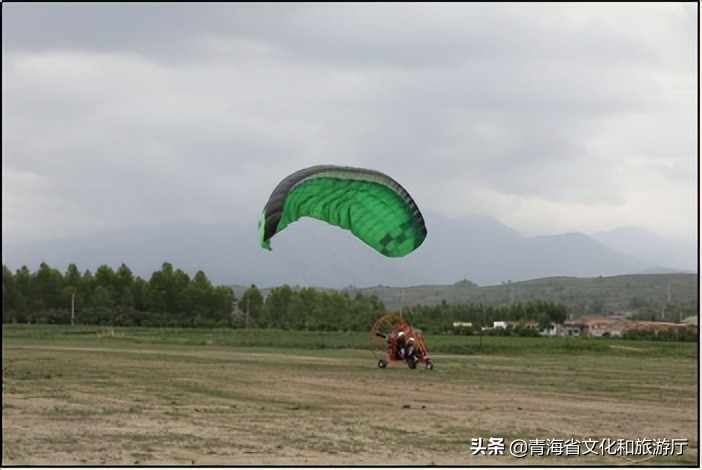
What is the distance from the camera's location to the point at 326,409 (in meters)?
17.6

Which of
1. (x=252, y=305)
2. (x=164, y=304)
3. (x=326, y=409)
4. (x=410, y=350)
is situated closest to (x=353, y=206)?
(x=326, y=409)

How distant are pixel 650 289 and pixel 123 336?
6841 cm

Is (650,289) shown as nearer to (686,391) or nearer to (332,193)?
(686,391)

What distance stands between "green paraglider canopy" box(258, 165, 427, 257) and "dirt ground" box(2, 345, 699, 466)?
291 centimetres

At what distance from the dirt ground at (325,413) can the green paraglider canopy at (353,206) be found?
2.91 meters

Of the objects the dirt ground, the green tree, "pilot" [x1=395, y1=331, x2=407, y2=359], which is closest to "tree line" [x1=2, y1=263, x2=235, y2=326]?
the green tree

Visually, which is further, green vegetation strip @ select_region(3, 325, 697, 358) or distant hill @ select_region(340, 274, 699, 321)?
distant hill @ select_region(340, 274, 699, 321)

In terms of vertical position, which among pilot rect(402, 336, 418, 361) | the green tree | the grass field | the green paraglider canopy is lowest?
the grass field

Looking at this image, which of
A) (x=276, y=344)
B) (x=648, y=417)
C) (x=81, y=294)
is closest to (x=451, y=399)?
(x=648, y=417)

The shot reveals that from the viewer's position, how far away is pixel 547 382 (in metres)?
25.3

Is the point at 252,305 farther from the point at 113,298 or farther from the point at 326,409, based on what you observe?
the point at 326,409

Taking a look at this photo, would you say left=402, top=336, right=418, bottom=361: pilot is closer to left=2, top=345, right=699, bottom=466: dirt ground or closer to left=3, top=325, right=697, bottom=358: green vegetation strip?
left=2, top=345, right=699, bottom=466: dirt ground

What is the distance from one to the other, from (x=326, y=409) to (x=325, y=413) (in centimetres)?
66

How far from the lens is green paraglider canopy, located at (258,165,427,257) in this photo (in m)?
12.5
